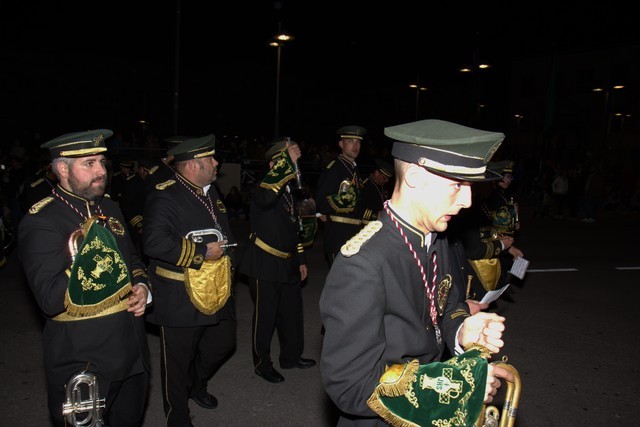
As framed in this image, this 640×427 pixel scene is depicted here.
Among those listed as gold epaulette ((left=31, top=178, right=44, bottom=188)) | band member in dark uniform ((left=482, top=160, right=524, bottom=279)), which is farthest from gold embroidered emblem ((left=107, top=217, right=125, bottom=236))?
gold epaulette ((left=31, top=178, right=44, bottom=188))

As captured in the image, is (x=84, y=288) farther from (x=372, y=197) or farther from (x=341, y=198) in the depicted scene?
(x=372, y=197)

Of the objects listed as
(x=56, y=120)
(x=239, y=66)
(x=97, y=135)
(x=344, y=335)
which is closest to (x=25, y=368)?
(x=97, y=135)

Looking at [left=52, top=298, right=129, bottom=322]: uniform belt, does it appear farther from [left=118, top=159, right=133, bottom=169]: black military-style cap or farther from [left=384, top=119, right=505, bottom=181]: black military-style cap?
[left=118, top=159, right=133, bottom=169]: black military-style cap

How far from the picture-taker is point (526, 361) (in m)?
5.98

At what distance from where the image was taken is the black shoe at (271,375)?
5.23 m

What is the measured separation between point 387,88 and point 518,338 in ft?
137

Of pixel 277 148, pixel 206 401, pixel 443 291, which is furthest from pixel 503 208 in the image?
pixel 443 291

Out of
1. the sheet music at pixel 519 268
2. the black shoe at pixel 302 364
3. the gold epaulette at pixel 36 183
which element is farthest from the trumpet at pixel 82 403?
the gold epaulette at pixel 36 183

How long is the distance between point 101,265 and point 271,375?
2740 mm

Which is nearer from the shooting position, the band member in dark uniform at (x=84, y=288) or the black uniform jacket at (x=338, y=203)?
the band member in dark uniform at (x=84, y=288)

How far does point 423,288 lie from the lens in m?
2.29

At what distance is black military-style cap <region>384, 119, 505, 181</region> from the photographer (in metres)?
2.11

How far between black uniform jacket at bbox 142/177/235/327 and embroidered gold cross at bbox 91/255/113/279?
895 millimetres

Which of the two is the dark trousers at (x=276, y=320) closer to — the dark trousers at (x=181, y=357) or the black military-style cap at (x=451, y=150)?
the dark trousers at (x=181, y=357)
